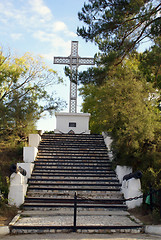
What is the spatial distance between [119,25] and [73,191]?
862cm

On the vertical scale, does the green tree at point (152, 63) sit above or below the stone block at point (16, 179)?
above

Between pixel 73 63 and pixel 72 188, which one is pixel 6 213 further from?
pixel 73 63

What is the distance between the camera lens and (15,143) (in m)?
14.2

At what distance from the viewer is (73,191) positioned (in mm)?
10766

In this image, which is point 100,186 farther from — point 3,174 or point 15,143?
point 15,143

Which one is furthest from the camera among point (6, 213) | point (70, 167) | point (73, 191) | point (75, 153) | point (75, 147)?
point (75, 147)

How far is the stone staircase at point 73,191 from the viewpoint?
24.4ft

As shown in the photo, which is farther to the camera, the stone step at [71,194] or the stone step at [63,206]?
the stone step at [71,194]

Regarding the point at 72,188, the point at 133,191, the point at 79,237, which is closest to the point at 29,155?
the point at 72,188

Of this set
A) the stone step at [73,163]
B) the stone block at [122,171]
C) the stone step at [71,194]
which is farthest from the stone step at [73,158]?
the stone step at [71,194]

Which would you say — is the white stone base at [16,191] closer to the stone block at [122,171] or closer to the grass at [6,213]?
the grass at [6,213]

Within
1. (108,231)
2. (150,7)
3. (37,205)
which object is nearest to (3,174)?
(37,205)

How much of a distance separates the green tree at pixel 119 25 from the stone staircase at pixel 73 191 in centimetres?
533

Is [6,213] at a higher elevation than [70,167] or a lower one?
lower
